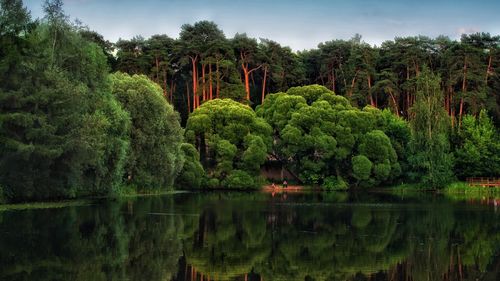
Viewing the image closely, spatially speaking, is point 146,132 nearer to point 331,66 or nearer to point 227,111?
point 227,111

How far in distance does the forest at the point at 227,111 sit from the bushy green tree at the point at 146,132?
5.1 inches

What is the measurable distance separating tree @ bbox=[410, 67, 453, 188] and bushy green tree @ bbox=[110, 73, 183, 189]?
2911 cm

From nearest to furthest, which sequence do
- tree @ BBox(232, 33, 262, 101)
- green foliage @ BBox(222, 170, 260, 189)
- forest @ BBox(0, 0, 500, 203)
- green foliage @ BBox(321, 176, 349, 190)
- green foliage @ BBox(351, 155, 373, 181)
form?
forest @ BBox(0, 0, 500, 203)
green foliage @ BBox(222, 170, 260, 189)
green foliage @ BBox(351, 155, 373, 181)
green foliage @ BBox(321, 176, 349, 190)
tree @ BBox(232, 33, 262, 101)

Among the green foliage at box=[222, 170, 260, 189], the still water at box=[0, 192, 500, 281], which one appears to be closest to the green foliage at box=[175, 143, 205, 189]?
the green foliage at box=[222, 170, 260, 189]

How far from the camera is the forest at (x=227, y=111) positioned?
1628 inches

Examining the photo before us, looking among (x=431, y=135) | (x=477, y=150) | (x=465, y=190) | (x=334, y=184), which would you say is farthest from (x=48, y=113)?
(x=477, y=150)

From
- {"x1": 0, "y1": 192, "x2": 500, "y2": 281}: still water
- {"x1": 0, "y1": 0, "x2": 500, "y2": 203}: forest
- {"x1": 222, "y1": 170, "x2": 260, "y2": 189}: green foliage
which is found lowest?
{"x1": 0, "y1": 192, "x2": 500, "y2": 281}: still water

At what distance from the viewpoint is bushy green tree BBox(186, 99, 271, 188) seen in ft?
238

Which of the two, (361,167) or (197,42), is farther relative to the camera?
(197,42)

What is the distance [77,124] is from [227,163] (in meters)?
31.7

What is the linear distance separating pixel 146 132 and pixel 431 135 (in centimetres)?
3299

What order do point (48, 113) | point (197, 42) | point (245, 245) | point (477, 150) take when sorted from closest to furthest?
point (245, 245), point (48, 113), point (477, 150), point (197, 42)

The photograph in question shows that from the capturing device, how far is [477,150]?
7475cm

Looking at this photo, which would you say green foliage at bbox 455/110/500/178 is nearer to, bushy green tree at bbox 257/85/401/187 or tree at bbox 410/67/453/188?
tree at bbox 410/67/453/188
